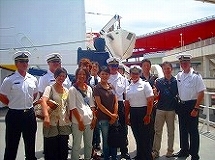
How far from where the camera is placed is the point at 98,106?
3977mm

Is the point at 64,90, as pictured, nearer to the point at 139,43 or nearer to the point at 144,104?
the point at 144,104

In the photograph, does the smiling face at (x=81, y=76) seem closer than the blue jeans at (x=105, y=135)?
Yes

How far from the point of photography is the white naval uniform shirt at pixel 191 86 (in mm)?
4297

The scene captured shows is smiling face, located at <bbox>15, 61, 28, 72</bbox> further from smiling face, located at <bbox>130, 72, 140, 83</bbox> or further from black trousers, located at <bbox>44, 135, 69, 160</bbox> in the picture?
smiling face, located at <bbox>130, 72, 140, 83</bbox>

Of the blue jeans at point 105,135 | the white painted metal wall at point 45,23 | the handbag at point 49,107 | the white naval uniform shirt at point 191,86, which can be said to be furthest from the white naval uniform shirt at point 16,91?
the white painted metal wall at point 45,23

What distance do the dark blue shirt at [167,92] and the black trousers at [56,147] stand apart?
1.71m

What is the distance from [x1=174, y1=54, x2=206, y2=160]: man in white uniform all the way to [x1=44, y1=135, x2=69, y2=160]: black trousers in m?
1.92

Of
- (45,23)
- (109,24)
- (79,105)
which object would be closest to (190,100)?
(79,105)

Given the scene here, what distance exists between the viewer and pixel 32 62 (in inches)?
392

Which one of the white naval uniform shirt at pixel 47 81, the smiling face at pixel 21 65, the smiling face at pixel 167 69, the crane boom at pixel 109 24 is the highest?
the crane boom at pixel 109 24

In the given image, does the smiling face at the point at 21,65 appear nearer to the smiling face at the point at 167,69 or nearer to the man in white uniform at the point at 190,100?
the smiling face at the point at 167,69

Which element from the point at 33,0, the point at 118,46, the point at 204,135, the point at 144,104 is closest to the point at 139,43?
the point at 33,0

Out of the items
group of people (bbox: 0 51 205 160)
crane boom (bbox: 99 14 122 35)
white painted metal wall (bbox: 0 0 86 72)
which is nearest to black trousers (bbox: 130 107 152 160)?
group of people (bbox: 0 51 205 160)

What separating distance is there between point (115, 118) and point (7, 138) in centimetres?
147
